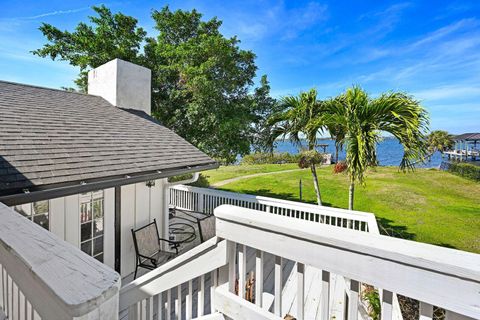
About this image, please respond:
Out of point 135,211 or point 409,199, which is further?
point 409,199

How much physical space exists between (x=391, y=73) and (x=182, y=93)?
45.4 feet

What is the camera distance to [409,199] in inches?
473

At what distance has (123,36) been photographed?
11.5 m

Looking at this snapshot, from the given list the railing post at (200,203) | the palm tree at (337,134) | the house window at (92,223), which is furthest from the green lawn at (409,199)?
the house window at (92,223)

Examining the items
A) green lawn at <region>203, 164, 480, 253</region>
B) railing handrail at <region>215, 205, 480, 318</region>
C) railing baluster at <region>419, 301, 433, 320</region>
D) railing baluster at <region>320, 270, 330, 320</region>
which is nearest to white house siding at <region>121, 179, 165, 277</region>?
railing handrail at <region>215, 205, 480, 318</region>

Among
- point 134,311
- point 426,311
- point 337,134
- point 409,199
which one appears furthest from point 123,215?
point 409,199

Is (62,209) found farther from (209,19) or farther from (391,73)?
(391,73)

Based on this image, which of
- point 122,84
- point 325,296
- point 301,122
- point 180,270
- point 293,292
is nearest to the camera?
point 325,296

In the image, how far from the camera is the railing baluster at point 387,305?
2.77 ft

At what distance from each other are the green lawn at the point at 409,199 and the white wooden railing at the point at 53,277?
7.83 m

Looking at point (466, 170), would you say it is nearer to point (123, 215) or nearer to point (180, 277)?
point (123, 215)

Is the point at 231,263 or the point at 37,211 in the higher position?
the point at 231,263

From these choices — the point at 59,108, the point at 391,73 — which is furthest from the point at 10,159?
the point at 391,73

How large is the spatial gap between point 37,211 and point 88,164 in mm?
1046
